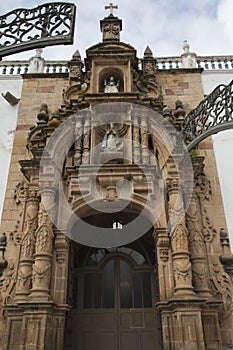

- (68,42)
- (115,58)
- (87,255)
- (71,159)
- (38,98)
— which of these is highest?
(115,58)

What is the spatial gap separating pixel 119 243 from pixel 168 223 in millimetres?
1854

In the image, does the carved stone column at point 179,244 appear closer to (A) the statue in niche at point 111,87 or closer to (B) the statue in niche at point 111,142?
(B) the statue in niche at point 111,142

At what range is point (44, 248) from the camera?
20.2ft

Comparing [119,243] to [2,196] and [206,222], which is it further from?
[2,196]

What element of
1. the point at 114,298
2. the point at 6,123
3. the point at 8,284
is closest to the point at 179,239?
the point at 114,298

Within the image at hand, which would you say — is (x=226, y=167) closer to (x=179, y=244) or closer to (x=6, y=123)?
(x=179, y=244)

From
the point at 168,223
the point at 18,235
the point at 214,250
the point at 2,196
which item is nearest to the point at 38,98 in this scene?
the point at 2,196

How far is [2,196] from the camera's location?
25.4ft

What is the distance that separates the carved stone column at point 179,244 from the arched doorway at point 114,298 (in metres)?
1.48

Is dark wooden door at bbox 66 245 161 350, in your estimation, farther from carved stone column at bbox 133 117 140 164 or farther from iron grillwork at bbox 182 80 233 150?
iron grillwork at bbox 182 80 233 150

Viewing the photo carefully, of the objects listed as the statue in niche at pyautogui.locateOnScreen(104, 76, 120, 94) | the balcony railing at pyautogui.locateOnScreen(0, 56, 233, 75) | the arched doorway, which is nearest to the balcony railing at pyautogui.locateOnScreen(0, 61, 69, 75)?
the balcony railing at pyautogui.locateOnScreen(0, 56, 233, 75)

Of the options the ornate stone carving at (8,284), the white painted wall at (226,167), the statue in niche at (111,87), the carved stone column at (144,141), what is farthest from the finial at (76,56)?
the ornate stone carving at (8,284)

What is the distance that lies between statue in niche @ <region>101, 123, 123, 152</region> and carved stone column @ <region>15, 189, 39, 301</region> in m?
1.78

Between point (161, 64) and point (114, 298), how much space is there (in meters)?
6.69
